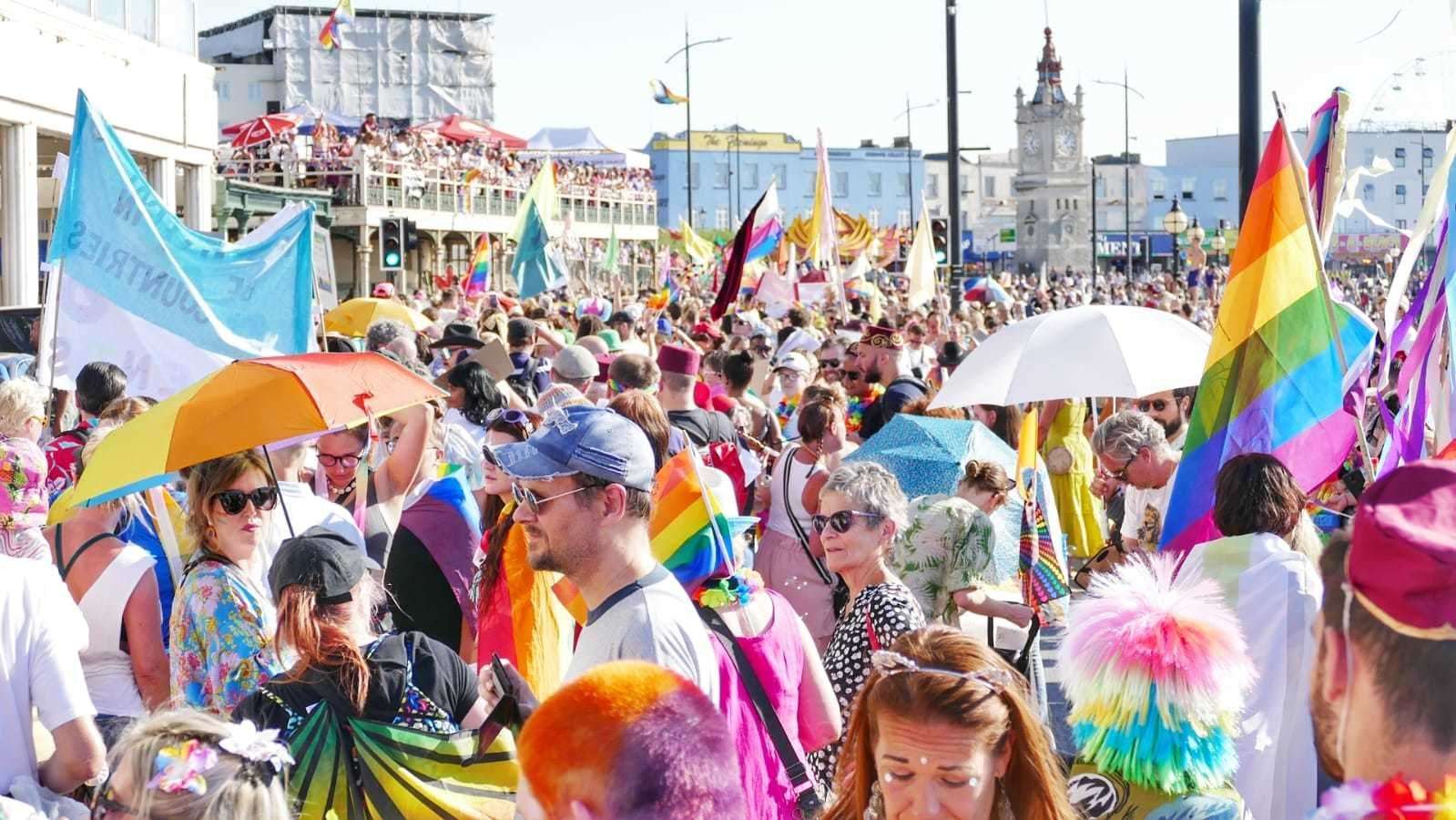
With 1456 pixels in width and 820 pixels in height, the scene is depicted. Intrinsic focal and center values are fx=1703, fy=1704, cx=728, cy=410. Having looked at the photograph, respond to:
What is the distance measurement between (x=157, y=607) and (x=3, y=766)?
0.82 metres

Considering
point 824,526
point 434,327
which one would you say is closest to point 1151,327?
point 824,526

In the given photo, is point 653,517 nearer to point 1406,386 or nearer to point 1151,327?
point 1406,386

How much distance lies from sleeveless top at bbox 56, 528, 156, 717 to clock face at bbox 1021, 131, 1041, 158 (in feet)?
354

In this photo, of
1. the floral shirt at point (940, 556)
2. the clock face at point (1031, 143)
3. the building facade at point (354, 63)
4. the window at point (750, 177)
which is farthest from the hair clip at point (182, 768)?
the window at point (750, 177)

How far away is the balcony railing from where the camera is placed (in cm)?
3422

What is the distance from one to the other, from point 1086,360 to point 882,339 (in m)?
2.75

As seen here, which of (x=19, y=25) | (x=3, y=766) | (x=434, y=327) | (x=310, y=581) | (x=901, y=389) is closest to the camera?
(x=310, y=581)

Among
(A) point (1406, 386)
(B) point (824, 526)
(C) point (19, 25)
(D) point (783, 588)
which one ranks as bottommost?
(D) point (783, 588)

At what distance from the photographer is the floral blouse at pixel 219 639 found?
3.88m

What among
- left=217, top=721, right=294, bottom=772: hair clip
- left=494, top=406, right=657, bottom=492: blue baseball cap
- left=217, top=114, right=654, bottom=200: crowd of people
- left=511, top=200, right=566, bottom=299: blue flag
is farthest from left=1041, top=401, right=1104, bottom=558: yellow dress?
left=217, top=114, right=654, bottom=200: crowd of people

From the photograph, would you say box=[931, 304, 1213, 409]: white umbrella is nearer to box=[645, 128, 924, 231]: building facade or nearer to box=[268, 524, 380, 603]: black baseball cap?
box=[268, 524, 380, 603]: black baseball cap

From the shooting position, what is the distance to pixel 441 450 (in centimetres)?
619

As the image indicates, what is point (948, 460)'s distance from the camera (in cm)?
656

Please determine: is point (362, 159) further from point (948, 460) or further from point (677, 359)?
point (948, 460)
